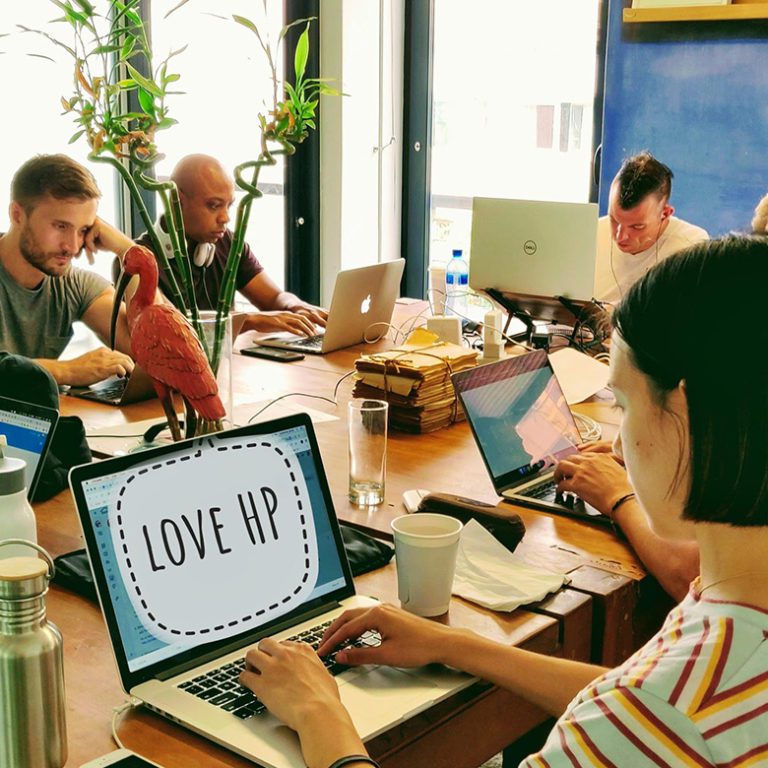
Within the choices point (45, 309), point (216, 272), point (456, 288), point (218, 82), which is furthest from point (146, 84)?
point (218, 82)

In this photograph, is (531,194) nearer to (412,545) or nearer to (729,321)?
(412,545)

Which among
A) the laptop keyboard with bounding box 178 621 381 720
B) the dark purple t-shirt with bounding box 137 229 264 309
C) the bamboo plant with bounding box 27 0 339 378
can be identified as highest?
the bamboo plant with bounding box 27 0 339 378

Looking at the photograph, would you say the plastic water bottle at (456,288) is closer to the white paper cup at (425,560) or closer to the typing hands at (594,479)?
the typing hands at (594,479)

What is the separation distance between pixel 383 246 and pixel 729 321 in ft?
13.9

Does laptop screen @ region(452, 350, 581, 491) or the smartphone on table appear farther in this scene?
the smartphone on table

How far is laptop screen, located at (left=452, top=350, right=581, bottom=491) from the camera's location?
1803 mm

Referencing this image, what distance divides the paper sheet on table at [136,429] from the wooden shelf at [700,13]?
2454 mm

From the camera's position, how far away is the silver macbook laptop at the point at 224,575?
3.57ft

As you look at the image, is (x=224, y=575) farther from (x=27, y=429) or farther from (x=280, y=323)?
(x=280, y=323)

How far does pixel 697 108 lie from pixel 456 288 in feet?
4.32

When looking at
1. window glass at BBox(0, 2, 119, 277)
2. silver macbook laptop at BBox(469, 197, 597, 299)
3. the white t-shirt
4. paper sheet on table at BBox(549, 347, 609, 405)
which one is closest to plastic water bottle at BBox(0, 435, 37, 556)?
paper sheet on table at BBox(549, 347, 609, 405)

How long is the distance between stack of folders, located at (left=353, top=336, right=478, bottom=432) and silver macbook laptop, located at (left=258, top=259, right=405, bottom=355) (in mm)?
572

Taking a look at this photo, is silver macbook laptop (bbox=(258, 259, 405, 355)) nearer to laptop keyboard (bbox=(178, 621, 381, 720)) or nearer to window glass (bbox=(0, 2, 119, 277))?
window glass (bbox=(0, 2, 119, 277))

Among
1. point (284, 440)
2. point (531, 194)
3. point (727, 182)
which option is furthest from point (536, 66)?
point (284, 440)
